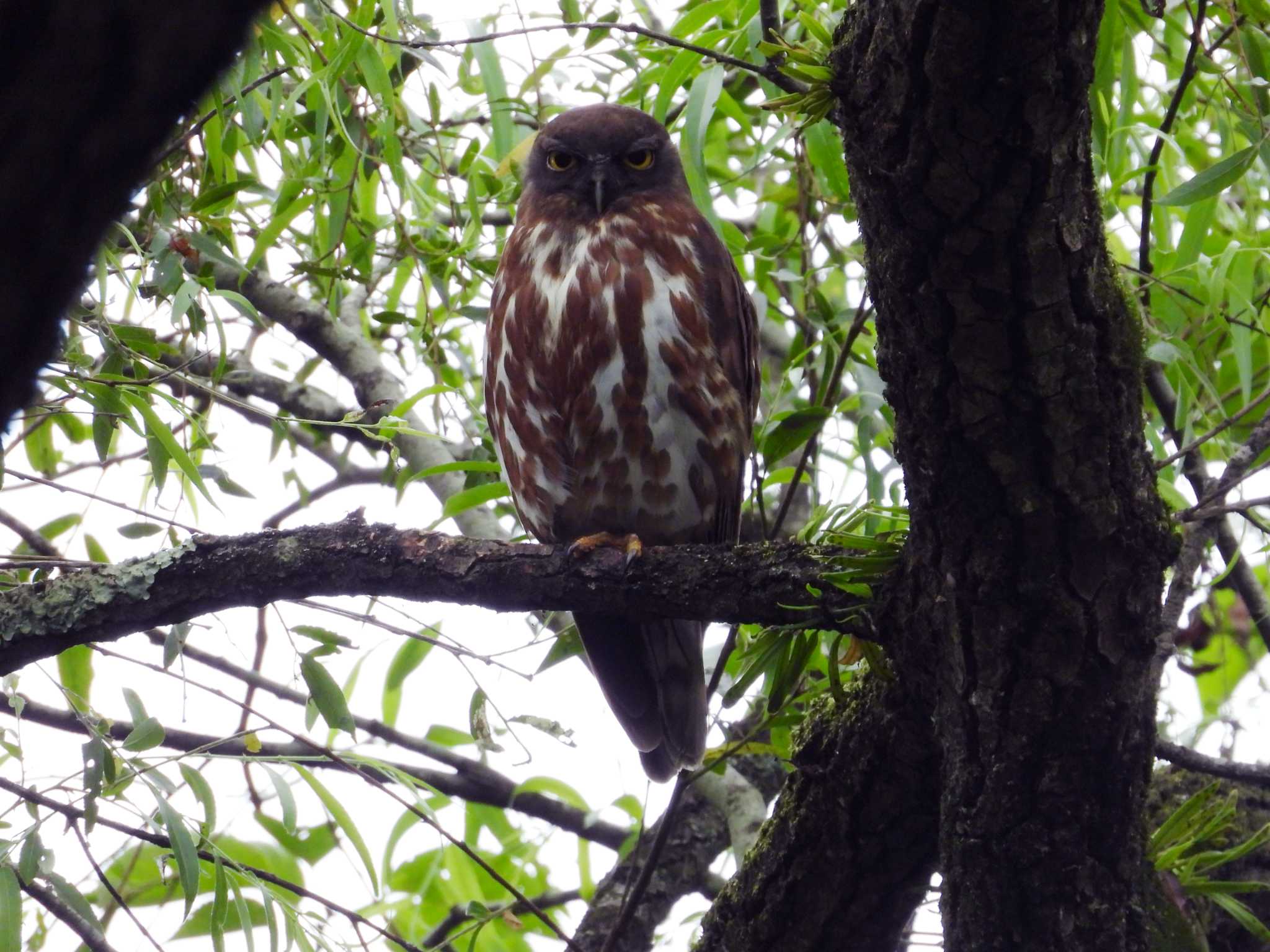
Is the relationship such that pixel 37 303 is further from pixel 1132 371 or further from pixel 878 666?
pixel 878 666

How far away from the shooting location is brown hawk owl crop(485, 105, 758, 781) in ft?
10.2

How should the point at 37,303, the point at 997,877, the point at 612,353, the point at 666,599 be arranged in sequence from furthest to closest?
1. the point at 612,353
2. the point at 666,599
3. the point at 997,877
4. the point at 37,303

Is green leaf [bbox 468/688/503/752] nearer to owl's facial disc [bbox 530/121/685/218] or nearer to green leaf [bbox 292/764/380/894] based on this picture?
green leaf [bbox 292/764/380/894]

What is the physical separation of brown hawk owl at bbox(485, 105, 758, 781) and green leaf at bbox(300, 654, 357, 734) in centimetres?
66

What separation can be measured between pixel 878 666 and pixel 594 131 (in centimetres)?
186

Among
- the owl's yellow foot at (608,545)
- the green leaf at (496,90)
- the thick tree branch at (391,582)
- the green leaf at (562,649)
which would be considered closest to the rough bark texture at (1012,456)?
the thick tree branch at (391,582)

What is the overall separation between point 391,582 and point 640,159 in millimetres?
1711

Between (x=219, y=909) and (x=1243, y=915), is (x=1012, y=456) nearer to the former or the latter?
(x=1243, y=915)

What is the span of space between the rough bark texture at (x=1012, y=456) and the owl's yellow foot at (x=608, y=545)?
47 centimetres

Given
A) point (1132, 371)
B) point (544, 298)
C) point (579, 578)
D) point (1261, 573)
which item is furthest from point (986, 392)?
point (1261, 573)

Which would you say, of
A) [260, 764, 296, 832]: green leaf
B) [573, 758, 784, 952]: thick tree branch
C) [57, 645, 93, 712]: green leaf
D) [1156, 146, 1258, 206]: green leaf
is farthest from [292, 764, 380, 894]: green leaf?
[1156, 146, 1258, 206]: green leaf

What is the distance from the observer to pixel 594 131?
3484 millimetres

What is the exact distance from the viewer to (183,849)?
2.23m

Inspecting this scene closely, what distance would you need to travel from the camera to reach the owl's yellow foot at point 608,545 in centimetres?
227
